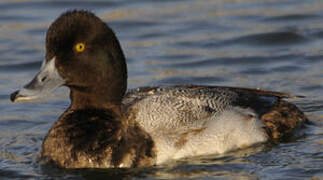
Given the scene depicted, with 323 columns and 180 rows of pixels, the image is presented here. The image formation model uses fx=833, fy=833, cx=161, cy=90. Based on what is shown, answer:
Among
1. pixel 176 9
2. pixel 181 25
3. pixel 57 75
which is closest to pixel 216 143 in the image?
pixel 57 75

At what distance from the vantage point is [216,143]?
764cm

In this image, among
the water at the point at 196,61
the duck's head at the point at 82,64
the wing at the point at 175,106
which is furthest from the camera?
the wing at the point at 175,106

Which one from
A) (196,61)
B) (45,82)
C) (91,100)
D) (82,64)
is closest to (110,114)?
(91,100)

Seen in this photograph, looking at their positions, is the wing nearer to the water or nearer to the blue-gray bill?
the water

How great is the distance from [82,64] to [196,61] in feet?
14.1

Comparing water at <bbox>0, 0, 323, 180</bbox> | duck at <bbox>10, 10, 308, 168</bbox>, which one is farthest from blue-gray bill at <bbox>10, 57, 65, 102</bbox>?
water at <bbox>0, 0, 323, 180</bbox>

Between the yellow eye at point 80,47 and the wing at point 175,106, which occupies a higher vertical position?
the yellow eye at point 80,47

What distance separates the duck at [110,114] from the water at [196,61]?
13 centimetres

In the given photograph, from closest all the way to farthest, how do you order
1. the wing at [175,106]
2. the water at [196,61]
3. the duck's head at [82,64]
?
the duck's head at [82,64] < the water at [196,61] < the wing at [175,106]

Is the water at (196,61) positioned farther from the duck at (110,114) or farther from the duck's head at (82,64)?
the duck's head at (82,64)

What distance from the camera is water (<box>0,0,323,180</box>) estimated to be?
735cm

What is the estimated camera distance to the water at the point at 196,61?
7352 millimetres

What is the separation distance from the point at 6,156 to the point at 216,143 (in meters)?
2.00

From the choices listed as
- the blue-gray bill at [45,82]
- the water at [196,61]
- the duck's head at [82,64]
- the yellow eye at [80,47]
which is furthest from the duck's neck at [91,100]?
the water at [196,61]
